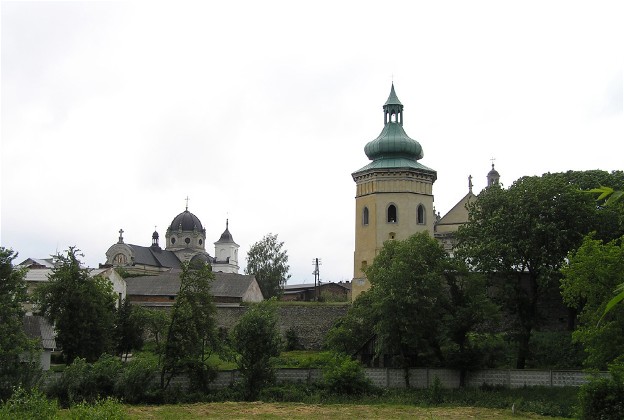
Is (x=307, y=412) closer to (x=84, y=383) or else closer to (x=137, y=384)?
(x=137, y=384)

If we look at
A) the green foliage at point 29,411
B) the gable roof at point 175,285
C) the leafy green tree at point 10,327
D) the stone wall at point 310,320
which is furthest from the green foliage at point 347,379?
the gable roof at point 175,285

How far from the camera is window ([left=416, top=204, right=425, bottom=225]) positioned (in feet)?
135

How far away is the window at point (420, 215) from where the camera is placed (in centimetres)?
4122

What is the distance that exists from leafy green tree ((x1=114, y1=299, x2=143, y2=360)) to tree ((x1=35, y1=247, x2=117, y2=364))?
2.39 metres

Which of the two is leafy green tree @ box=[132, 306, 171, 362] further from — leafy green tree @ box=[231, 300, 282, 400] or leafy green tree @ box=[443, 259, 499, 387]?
leafy green tree @ box=[443, 259, 499, 387]

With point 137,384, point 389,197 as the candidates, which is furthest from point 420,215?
point 137,384

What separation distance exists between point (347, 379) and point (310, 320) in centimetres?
1194

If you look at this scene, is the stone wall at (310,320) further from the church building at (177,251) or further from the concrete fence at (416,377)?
the church building at (177,251)

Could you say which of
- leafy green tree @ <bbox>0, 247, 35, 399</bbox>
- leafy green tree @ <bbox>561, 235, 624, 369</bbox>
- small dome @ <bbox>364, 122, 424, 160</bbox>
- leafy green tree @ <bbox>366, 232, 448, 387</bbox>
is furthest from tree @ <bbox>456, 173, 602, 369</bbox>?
leafy green tree @ <bbox>0, 247, 35, 399</bbox>

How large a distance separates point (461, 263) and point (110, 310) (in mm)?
17768

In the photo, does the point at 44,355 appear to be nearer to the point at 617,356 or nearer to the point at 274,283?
the point at 617,356

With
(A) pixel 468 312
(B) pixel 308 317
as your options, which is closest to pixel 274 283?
(B) pixel 308 317

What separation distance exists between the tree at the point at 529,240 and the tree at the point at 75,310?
57.1 ft

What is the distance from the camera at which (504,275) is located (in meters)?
32.4
